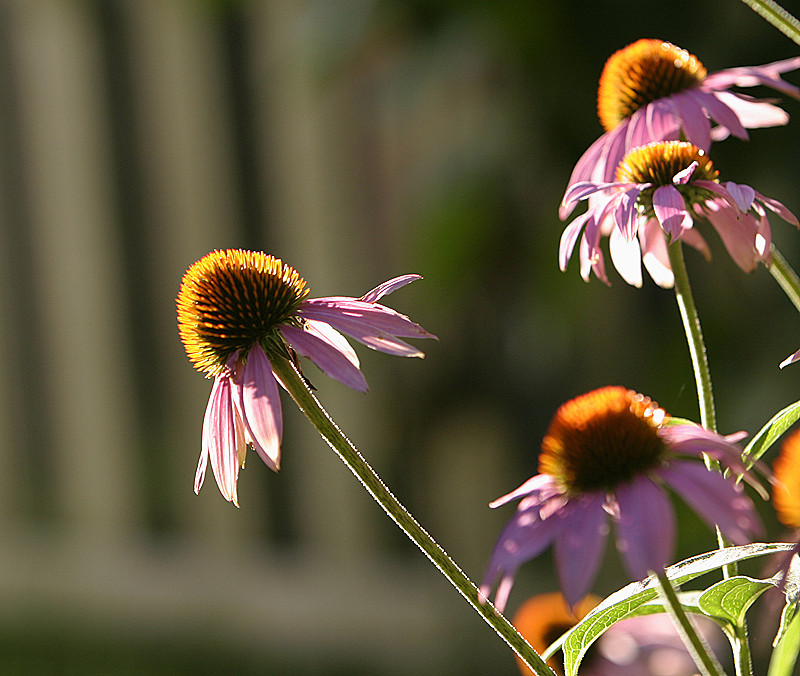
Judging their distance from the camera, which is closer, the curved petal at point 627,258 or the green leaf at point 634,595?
the green leaf at point 634,595

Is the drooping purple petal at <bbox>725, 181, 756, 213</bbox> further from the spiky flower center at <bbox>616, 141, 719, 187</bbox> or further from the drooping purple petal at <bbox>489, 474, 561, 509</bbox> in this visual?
the drooping purple petal at <bbox>489, 474, 561, 509</bbox>

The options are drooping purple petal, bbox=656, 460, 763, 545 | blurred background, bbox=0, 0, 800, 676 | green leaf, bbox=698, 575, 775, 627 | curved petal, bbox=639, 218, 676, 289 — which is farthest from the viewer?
blurred background, bbox=0, 0, 800, 676

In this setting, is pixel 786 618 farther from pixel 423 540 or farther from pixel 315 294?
pixel 315 294

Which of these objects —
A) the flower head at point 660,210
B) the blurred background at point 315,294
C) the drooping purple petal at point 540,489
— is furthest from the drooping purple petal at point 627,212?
the blurred background at point 315,294

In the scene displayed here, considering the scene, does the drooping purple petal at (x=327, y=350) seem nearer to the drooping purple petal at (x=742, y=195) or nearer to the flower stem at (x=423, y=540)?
the flower stem at (x=423, y=540)

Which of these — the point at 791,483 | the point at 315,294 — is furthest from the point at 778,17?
the point at 315,294

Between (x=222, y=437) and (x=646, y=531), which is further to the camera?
(x=222, y=437)

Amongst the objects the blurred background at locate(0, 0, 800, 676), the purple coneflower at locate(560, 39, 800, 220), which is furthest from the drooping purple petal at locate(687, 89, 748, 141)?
the blurred background at locate(0, 0, 800, 676)
